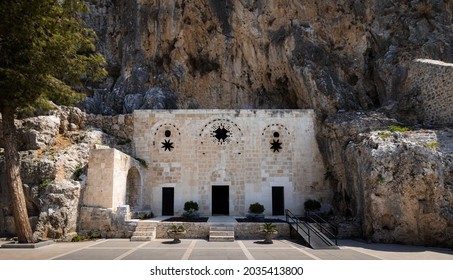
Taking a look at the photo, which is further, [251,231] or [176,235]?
[251,231]

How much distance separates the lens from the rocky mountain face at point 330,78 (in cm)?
1488

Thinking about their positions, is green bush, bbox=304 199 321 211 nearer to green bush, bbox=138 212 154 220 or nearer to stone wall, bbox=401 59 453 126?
stone wall, bbox=401 59 453 126

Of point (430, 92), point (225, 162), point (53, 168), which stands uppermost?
point (430, 92)

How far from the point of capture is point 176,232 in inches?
607

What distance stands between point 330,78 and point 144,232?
1562cm

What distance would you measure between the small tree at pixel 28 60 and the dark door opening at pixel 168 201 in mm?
8074

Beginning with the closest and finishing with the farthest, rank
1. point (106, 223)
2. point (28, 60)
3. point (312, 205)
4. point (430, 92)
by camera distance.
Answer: point (28, 60), point (106, 223), point (430, 92), point (312, 205)

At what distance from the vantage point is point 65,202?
15.9 meters

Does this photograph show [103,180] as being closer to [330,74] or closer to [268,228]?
[268,228]

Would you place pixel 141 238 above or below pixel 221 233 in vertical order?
below

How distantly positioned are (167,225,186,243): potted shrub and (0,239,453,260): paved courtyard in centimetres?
41

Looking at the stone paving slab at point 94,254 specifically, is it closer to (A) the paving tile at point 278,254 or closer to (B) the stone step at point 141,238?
(B) the stone step at point 141,238

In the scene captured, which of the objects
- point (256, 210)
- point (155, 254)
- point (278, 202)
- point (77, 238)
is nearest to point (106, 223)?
point (77, 238)

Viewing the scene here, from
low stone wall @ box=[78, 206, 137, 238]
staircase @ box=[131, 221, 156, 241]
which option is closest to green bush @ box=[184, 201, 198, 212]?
staircase @ box=[131, 221, 156, 241]
